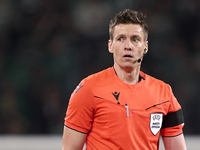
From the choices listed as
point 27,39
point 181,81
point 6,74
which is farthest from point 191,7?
point 6,74

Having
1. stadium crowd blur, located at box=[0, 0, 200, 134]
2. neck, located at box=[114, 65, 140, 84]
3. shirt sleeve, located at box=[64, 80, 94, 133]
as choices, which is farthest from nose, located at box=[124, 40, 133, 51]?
stadium crowd blur, located at box=[0, 0, 200, 134]

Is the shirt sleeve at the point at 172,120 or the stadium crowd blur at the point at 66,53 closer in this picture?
the shirt sleeve at the point at 172,120

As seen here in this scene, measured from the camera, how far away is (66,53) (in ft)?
17.7

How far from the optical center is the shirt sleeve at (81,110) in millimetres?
2137

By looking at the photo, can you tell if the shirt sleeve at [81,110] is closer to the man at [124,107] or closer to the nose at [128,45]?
the man at [124,107]

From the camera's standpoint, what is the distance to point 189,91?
526cm

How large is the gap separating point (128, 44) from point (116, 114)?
46 centimetres

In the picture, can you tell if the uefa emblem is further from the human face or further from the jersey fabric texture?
the human face

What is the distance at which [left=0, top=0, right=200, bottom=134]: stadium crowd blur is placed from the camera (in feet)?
16.8

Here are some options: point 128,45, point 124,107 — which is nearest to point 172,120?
point 124,107

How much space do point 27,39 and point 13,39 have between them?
0.22 meters

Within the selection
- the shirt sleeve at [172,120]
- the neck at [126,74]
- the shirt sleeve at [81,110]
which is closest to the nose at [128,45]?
the neck at [126,74]

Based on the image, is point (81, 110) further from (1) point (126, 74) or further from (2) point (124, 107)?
(1) point (126, 74)

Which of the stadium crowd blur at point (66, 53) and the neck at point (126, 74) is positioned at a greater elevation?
the stadium crowd blur at point (66, 53)
